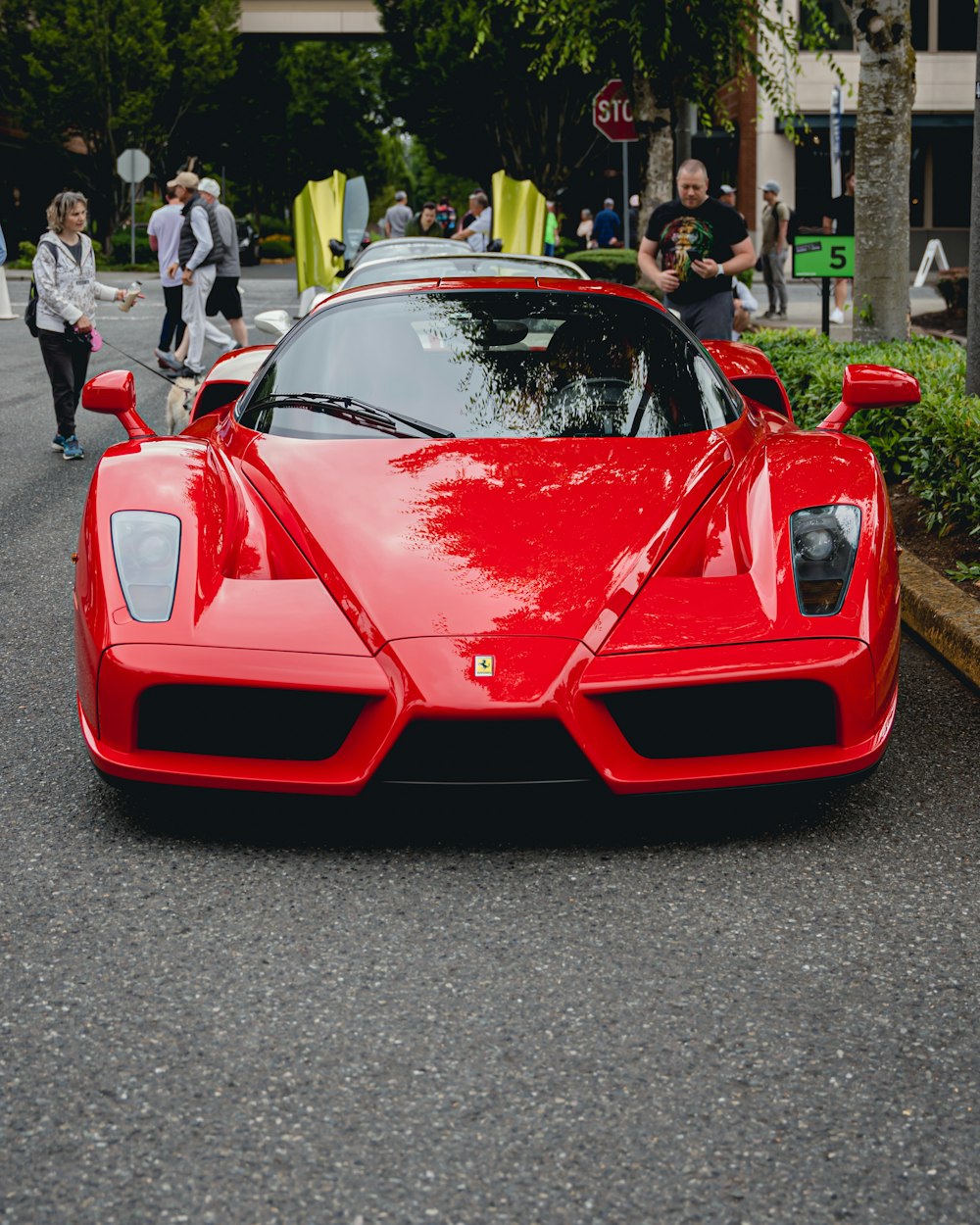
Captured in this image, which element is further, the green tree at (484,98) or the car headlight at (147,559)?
the green tree at (484,98)

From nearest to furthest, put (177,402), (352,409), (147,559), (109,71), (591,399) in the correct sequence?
(147,559), (352,409), (591,399), (177,402), (109,71)

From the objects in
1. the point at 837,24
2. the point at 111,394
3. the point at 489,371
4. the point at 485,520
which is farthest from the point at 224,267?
the point at 837,24

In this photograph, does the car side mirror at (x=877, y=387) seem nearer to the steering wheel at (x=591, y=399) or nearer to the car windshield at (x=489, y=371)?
the car windshield at (x=489, y=371)

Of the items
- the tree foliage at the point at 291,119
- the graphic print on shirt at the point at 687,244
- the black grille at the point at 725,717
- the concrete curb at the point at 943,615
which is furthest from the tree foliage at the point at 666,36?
the tree foliage at the point at 291,119

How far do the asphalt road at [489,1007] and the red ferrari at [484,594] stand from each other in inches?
9.0

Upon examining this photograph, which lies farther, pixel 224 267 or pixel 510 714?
pixel 224 267

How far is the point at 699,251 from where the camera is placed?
8.74 m

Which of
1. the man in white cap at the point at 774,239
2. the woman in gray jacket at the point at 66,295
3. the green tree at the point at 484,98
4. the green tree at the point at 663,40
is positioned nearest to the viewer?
the woman in gray jacket at the point at 66,295

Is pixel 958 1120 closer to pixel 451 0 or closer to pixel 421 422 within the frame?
pixel 421 422

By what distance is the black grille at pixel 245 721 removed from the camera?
3.29 meters

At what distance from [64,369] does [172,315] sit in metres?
3.60

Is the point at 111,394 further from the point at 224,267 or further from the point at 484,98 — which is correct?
the point at 484,98

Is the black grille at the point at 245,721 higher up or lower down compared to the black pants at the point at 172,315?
lower down

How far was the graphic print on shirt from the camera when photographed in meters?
8.74
